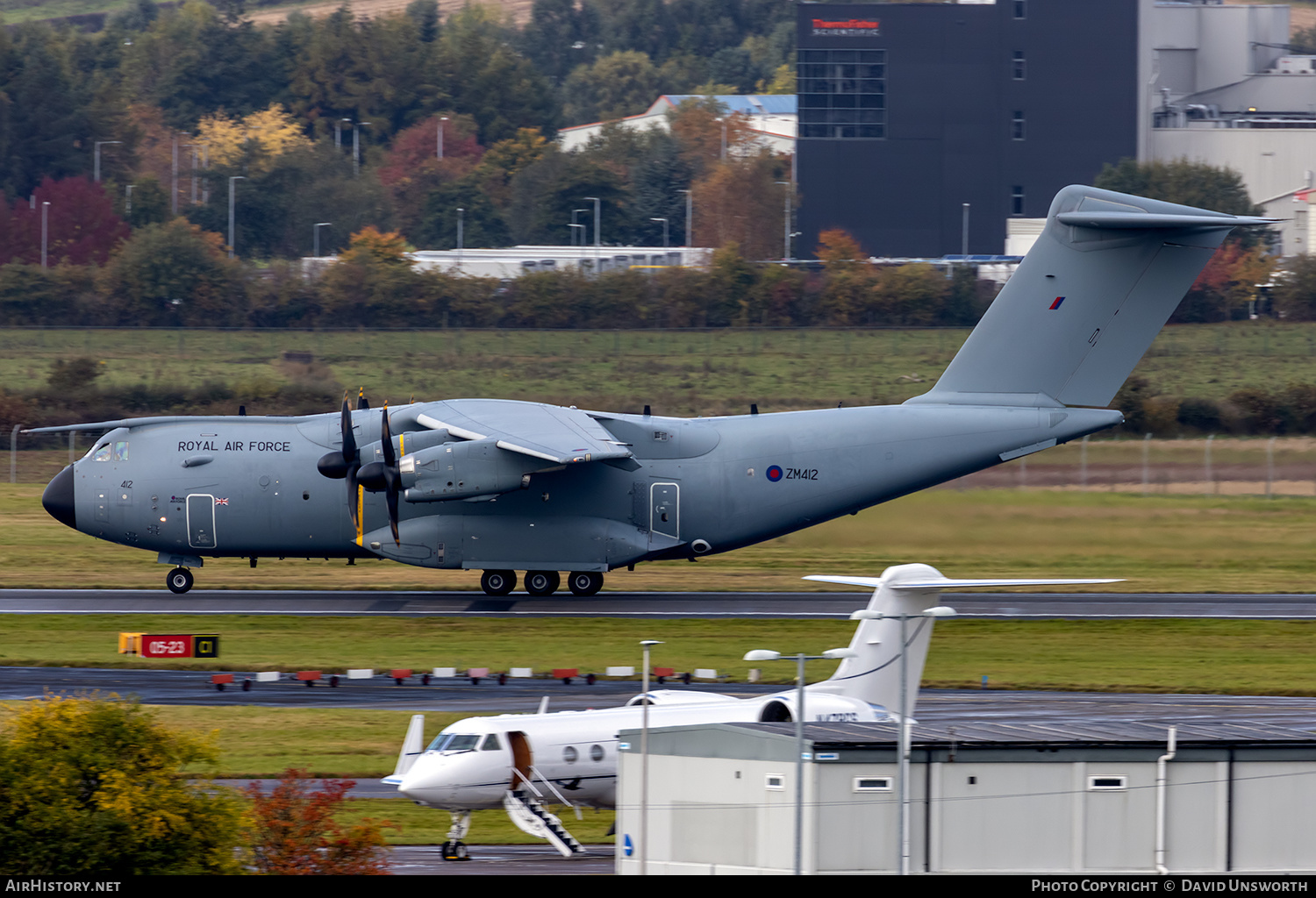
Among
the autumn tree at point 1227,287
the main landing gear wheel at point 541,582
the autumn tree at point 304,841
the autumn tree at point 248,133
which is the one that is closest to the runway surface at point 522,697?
the main landing gear wheel at point 541,582

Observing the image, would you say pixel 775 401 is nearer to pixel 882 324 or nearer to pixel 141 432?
pixel 882 324

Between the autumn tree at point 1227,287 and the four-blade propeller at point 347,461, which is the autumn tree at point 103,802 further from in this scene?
the autumn tree at point 1227,287

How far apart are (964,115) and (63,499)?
83544mm

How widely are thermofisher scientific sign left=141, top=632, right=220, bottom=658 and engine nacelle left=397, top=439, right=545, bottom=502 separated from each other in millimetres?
6232

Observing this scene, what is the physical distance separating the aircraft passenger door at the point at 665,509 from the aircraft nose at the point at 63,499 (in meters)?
14.9

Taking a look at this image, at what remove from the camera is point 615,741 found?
22422mm

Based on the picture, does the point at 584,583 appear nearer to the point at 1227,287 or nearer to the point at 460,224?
the point at 1227,287

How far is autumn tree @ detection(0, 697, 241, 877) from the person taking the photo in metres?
16.2

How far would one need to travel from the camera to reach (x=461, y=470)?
37375 mm

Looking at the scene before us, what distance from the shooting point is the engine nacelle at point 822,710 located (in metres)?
22.1

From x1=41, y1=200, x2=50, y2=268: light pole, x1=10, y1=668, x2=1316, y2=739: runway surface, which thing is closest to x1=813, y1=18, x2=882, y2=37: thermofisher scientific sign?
x1=41, y1=200, x2=50, y2=268: light pole

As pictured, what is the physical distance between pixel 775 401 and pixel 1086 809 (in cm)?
5407

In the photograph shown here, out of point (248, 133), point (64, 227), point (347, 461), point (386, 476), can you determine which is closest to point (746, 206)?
point (64, 227)

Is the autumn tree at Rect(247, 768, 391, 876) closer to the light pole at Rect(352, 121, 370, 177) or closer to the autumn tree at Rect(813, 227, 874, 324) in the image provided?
the autumn tree at Rect(813, 227, 874, 324)
